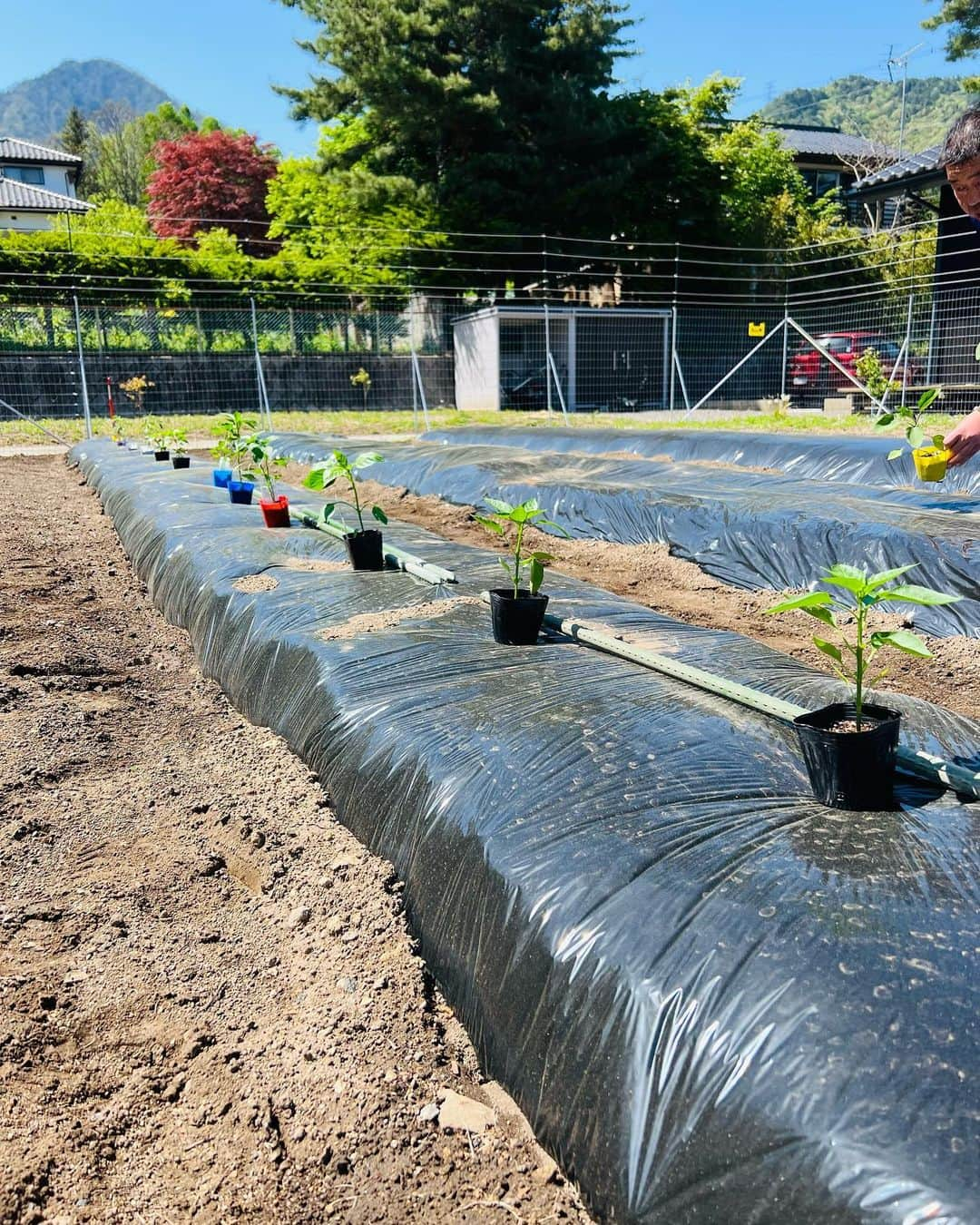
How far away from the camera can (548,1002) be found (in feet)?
4.79

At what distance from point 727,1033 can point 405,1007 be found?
0.72 metres

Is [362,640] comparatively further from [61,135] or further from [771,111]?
[771,111]

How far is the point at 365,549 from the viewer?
3699 mm

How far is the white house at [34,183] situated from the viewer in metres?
31.3

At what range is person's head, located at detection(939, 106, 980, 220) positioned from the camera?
188 cm

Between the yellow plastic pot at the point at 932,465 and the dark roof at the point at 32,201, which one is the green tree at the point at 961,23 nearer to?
the yellow plastic pot at the point at 932,465

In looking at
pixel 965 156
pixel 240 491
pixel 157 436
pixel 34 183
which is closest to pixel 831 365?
pixel 157 436

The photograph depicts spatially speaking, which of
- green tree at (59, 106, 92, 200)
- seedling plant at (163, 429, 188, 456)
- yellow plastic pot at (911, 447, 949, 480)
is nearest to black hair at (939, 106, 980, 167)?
yellow plastic pot at (911, 447, 949, 480)

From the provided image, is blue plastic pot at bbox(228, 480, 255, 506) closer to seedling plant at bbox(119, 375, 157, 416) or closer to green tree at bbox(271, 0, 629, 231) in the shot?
seedling plant at bbox(119, 375, 157, 416)

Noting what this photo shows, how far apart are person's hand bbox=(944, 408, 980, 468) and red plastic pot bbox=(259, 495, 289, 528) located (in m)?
3.14

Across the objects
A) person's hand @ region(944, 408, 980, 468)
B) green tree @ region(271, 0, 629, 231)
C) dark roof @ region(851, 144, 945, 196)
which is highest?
green tree @ region(271, 0, 629, 231)

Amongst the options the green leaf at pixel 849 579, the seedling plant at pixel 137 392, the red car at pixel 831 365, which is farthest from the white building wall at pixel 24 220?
the green leaf at pixel 849 579

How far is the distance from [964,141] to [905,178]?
1519 cm

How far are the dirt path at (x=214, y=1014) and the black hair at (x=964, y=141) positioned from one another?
1.94 metres
